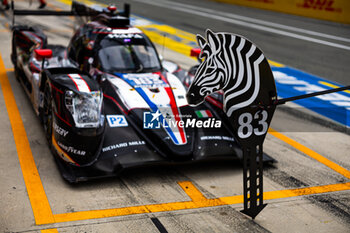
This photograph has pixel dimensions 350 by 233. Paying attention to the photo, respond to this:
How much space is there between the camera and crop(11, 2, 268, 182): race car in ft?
18.0

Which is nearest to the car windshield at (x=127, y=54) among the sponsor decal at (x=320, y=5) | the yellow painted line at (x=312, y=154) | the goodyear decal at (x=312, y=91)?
the yellow painted line at (x=312, y=154)

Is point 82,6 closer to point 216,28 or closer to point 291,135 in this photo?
point 291,135

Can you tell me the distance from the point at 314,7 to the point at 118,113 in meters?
17.2

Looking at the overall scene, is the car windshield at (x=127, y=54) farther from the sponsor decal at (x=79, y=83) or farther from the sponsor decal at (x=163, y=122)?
the sponsor decal at (x=163, y=122)

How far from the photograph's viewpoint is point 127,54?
7297mm

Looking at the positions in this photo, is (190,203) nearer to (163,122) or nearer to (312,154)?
(163,122)

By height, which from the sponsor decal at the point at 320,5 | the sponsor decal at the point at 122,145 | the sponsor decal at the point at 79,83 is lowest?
the sponsor decal at the point at 122,145

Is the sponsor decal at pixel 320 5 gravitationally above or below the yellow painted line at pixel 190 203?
above

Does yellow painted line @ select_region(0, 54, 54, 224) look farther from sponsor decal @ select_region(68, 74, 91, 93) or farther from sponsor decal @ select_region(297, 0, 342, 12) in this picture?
sponsor decal @ select_region(297, 0, 342, 12)

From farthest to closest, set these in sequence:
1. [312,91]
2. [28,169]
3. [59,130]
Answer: [312,91]
[28,169]
[59,130]

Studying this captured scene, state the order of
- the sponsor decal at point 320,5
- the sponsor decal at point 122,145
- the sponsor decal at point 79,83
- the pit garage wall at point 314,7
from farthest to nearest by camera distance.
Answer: the sponsor decal at point 320,5
the pit garage wall at point 314,7
the sponsor decal at point 79,83
the sponsor decal at point 122,145

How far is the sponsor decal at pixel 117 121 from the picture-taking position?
598 cm

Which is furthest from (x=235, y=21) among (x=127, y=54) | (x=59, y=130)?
(x=59, y=130)

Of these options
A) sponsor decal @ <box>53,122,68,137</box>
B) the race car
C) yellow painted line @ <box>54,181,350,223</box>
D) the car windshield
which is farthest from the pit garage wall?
sponsor decal @ <box>53,122,68,137</box>
